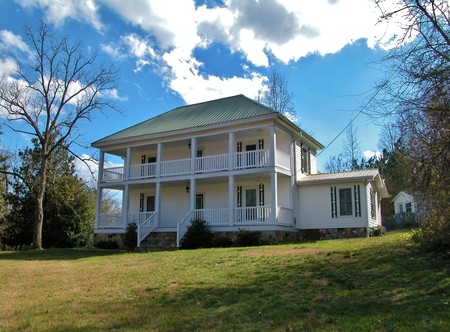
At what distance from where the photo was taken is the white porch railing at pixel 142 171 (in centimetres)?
2355

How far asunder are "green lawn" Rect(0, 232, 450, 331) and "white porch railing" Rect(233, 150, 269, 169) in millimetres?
9572

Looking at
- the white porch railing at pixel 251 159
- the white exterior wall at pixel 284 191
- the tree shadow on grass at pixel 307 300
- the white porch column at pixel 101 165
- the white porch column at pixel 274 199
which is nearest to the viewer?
the tree shadow on grass at pixel 307 300

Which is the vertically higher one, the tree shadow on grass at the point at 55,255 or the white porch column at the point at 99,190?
the white porch column at the point at 99,190

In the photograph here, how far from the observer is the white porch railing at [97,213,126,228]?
943 inches

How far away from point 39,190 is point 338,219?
16.7 metres

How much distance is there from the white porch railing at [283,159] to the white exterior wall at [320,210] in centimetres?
160

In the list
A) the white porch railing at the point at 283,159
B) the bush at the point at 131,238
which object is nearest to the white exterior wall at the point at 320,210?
the white porch railing at the point at 283,159

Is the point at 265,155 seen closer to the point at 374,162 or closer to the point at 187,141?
the point at 187,141

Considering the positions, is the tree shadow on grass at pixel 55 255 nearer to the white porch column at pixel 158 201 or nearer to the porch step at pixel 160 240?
the porch step at pixel 160 240

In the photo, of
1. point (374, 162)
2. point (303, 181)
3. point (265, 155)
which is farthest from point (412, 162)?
point (374, 162)

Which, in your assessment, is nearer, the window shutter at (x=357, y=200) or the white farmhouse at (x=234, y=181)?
the white farmhouse at (x=234, y=181)

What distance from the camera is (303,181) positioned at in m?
21.9

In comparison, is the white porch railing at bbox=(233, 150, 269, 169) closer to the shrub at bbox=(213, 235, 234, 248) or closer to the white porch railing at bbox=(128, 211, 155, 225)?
the shrub at bbox=(213, 235, 234, 248)

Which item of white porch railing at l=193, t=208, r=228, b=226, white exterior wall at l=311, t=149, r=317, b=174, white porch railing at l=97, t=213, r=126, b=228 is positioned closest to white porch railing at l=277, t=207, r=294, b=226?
white porch railing at l=193, t=208, r=228, b=226
